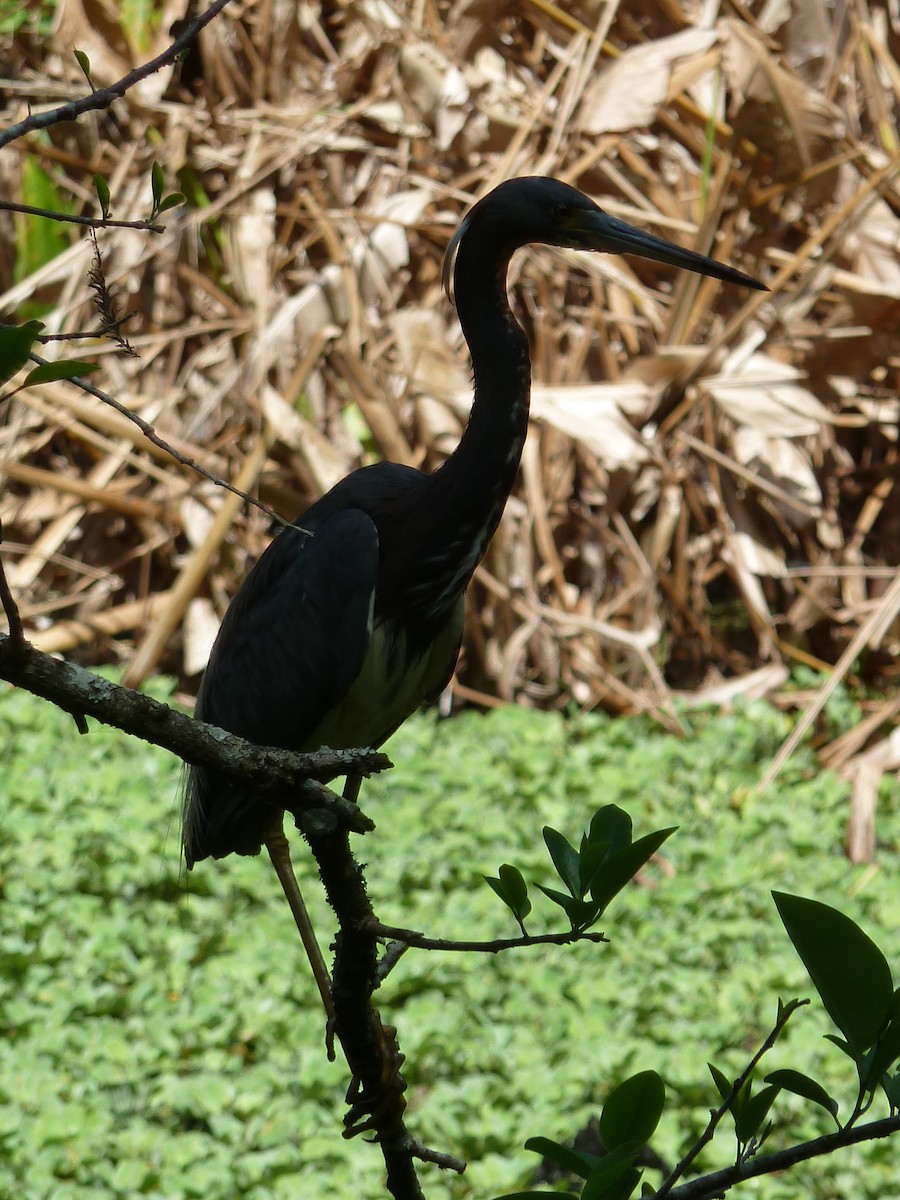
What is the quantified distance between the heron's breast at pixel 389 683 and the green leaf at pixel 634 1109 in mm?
1559

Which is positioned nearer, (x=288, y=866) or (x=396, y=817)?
(x=288, y=866)

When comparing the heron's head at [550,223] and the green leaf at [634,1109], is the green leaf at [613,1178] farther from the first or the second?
the heron's head at [550,223]

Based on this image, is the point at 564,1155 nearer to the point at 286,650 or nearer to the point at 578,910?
the point at 578,910

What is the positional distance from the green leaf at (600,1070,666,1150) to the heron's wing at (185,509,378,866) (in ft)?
4.83

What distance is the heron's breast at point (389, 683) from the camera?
2.60m

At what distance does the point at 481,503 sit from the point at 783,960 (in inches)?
76.8

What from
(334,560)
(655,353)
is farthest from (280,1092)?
(655,353)

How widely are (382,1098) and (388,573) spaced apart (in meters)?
1.01

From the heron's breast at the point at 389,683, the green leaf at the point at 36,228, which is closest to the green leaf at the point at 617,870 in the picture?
the heron's breast at the point at 389,683

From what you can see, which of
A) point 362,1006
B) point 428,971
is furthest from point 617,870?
point 428,971

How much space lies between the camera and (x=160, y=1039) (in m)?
3.25

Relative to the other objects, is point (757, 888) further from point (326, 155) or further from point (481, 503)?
point (326, 155)

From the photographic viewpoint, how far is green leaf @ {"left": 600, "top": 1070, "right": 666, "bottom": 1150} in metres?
1.04

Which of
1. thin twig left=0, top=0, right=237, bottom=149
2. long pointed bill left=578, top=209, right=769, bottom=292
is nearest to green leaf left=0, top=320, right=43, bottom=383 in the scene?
thin twig left=0, top=0, right=237, bottom=149
